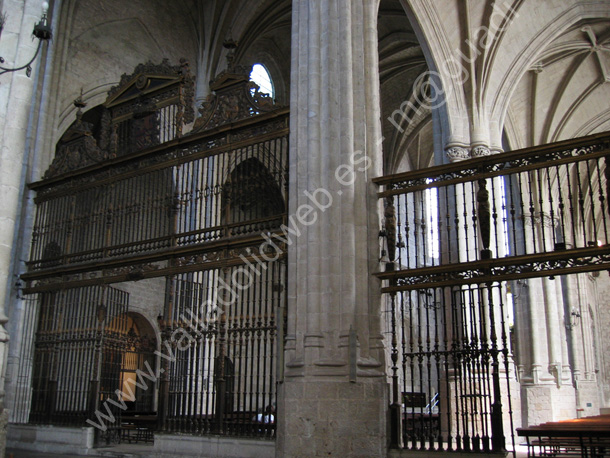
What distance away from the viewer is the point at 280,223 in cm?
962

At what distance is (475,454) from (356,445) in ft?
4.51

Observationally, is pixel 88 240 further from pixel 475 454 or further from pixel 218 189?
pixel 475 454

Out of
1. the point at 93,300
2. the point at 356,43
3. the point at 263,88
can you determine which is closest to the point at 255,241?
the point at 356,43

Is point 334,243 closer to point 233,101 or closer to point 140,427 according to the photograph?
point 233,101

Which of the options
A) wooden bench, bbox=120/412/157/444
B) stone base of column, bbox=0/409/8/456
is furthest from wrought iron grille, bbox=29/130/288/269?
stone base of column, bbox=0/409/8/456

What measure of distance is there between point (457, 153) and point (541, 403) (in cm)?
832

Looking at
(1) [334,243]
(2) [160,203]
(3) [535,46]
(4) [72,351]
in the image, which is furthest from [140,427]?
(3) [535,46]

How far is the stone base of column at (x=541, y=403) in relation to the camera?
18188 millimetres

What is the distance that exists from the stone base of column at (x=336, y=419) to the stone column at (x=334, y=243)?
12 mm

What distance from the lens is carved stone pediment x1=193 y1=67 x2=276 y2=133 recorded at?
420 inches

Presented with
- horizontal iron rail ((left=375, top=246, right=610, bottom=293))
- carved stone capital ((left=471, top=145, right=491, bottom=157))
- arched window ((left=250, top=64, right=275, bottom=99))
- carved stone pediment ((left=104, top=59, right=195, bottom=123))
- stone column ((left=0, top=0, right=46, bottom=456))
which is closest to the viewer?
horizontal iron rail ((left=375, top=246, right=610, bottom=293))

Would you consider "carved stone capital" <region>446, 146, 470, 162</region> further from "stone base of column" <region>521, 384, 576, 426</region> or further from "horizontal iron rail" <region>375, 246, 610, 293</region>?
"stone base of column" <region>521, 384, 576, 426</region>

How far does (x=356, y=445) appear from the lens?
7629 millimetres

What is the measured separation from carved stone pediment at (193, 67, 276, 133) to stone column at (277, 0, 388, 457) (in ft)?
4.71
